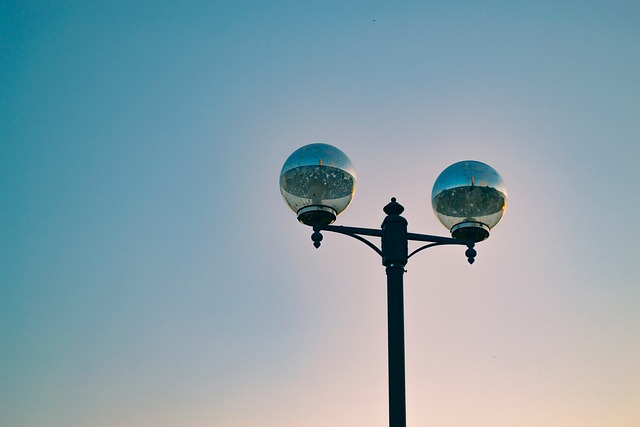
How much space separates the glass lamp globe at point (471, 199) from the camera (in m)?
6.61

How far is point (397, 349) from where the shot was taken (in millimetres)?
5676

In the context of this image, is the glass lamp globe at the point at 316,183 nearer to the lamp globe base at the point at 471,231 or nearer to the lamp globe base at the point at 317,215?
the lamp globe base at the point at 317,215

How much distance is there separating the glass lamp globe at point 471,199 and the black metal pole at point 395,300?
0.56 metres

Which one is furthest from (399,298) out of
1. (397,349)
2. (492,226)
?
(492,226)

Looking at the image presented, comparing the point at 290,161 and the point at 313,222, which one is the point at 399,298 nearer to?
the point at 313,222

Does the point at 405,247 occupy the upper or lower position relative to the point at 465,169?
lower

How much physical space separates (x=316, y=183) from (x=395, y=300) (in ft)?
4.25

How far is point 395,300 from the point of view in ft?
19.4

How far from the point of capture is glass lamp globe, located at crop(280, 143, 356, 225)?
6.44m

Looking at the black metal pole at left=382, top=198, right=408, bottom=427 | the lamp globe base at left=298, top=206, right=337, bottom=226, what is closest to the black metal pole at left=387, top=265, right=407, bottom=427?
the black metal pole at left=382, top=198, right=408, bottom=427

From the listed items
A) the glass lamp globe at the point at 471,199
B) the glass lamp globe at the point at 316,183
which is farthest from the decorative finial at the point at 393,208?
the glass lamp globe at the point at 471,199

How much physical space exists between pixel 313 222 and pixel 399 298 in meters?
1.12

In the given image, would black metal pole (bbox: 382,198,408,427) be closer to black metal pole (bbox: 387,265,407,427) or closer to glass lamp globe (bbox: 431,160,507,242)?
black metal pole (bbox: 387,265,407,427)

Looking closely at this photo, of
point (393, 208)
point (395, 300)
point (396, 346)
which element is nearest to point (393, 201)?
point (393, 208)
